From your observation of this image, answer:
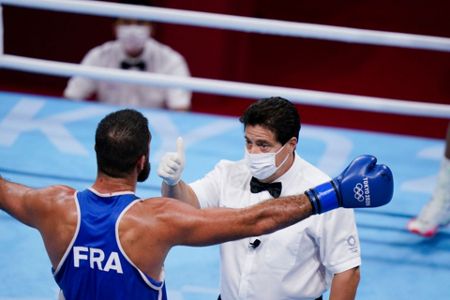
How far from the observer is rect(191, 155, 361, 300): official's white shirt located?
2.80 meters

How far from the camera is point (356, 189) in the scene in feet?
8.28

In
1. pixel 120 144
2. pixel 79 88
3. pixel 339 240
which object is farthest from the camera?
pixel 79 88

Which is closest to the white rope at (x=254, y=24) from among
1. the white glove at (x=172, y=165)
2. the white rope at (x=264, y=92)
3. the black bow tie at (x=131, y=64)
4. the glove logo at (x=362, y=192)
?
the white rope at (x=264, y=92)

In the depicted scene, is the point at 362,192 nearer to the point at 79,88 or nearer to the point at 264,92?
the point at 264,92

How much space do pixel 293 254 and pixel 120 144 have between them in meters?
0.75

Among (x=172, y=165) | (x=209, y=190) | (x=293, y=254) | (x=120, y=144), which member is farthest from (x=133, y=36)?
(x=120, y=144)

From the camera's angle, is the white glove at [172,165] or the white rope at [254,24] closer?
the white glove at [172,165]

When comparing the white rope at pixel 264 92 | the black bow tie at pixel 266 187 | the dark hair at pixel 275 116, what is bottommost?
the white rope at pixel 264 92

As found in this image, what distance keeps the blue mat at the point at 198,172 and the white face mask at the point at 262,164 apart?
938 mm

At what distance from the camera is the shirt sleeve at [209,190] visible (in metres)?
3.05

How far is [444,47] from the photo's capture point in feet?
14.9

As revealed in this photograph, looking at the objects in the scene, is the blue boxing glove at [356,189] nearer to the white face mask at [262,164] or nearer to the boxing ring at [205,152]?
the white face mask at [262,164]

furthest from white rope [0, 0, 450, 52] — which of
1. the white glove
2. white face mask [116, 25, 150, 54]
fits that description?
the white glove

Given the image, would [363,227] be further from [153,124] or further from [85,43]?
[85,43]
